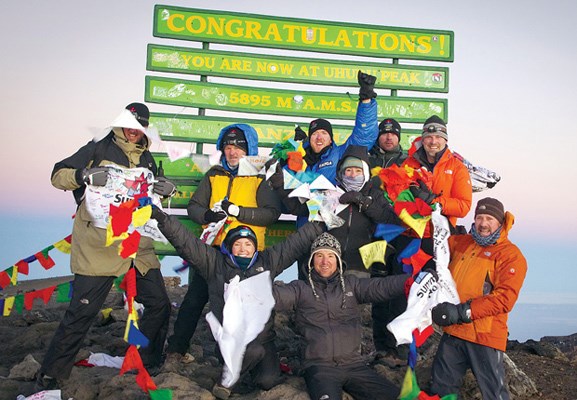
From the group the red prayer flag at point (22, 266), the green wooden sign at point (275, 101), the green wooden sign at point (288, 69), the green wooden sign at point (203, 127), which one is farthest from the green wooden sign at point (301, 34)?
the red prayer flag at point (22, 266)

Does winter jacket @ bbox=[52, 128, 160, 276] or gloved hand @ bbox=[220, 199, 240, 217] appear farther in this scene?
gloved hand @ bbox=[220, 199, 240, 217]

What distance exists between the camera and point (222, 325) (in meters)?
5.97

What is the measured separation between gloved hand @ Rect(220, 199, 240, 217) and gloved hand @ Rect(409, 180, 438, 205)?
6.26ft

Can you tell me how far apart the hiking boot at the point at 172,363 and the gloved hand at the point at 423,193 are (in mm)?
3279

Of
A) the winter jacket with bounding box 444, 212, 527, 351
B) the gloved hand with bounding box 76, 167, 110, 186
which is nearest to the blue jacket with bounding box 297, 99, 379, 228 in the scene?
the winter jacket with bounding box 444, 212, 527, 351

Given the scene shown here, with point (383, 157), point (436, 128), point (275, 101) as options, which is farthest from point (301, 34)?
point (436, 128)

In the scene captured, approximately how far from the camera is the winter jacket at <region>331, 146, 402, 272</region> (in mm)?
6789

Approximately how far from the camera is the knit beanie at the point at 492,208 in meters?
5.91

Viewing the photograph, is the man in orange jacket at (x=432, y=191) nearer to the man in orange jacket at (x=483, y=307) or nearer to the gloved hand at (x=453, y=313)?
the man in orange jacket at (x=483, y=307)

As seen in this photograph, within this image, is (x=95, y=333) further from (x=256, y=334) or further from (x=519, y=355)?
(x=519, y=355)

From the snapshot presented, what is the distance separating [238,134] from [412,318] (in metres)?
3.02

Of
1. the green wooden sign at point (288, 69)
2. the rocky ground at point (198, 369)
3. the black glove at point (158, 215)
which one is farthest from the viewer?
the green wooden sign at point (288, 69)

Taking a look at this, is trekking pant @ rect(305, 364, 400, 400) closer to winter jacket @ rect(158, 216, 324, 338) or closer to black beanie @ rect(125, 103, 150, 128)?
winter jacket @ rect(158, 216, 324, 338)

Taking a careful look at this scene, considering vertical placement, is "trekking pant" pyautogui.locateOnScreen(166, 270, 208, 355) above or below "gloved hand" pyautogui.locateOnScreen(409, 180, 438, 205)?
below
